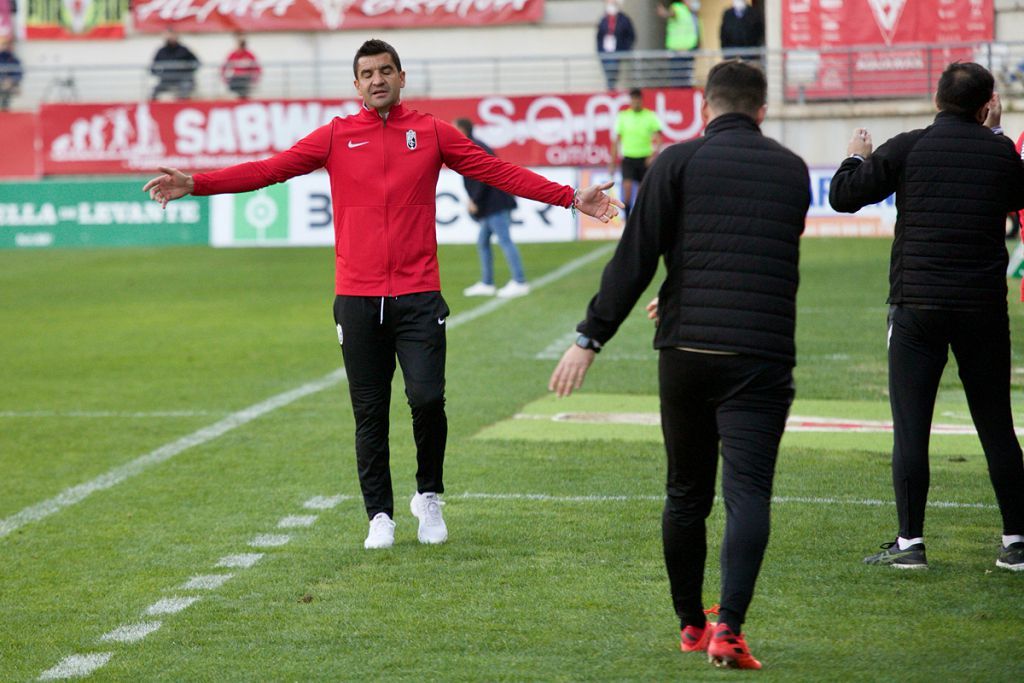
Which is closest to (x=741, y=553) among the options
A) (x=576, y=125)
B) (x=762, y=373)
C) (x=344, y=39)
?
(x=762, y=373)

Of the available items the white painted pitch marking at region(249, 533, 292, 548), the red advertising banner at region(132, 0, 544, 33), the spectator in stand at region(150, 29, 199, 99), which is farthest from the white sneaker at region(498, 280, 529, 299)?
the red advertising banner at region(132, 0, 544, 33)

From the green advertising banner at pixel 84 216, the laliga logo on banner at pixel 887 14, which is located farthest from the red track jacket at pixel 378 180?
the laliga logo on banner at pixel 887 14

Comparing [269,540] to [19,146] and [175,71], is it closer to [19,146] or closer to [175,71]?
[19,146]

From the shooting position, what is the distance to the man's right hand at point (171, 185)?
6.30 metres

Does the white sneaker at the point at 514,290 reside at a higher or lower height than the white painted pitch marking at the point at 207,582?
lower

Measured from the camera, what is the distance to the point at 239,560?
6559mm

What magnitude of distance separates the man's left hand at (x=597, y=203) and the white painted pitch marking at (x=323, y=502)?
2.19 meters

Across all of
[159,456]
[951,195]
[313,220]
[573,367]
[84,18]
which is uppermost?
[84,18]

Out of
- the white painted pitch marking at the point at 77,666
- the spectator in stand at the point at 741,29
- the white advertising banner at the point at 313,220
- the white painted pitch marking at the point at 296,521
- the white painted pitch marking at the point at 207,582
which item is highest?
the spectator in stand at the point at 741,29

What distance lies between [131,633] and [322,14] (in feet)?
97.6

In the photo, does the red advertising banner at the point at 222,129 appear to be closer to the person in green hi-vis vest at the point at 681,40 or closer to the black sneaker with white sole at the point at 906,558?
the person in green hi-vis vest at the point at 681,40

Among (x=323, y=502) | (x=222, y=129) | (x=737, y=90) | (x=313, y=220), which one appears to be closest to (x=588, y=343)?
(x=737, y=90)

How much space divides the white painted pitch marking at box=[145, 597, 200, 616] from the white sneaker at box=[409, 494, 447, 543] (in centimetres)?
116

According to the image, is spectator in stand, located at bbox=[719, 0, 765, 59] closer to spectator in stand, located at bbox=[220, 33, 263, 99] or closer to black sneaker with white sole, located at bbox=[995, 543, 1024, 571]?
spectator in stand, located at bbox=[220, 33, 263, 99]
